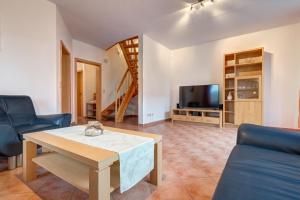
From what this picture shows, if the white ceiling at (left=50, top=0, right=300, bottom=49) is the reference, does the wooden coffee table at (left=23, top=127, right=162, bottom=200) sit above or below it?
below

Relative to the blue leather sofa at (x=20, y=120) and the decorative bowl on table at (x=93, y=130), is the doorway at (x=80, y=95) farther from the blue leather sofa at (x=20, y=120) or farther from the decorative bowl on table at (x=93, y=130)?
the decorative bowl on table at (x=93, y=130)

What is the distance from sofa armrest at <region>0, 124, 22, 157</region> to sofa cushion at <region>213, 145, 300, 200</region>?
2.08 metres

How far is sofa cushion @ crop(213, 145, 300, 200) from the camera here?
69 cm

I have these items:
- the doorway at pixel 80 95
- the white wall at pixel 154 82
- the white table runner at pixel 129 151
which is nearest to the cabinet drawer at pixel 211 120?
the white wall at pixel 154 82

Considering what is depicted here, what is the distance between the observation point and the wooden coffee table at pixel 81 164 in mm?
975

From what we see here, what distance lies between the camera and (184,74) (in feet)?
18.2

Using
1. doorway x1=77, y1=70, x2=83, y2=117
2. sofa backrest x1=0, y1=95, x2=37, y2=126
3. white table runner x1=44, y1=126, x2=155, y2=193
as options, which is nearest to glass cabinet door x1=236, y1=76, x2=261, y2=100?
white table runner x1=44, y1=126, x2=155, y2=193

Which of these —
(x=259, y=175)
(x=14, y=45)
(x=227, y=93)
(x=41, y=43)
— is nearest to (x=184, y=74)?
(x=227, y=93)

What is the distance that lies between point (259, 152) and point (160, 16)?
3158 mm

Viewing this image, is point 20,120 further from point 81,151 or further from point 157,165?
point 157,165

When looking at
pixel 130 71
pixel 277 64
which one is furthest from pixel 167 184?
pixel 130 71

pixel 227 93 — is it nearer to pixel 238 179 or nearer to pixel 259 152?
pixel 259 152

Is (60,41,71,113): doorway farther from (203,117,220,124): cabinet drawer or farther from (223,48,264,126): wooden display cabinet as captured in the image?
(223,48,264,126): wooden display cabinet

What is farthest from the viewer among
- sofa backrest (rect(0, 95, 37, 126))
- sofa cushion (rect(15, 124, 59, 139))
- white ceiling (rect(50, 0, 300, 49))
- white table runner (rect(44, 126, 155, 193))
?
white ceiling (rect(50, 0, 300, 49))
